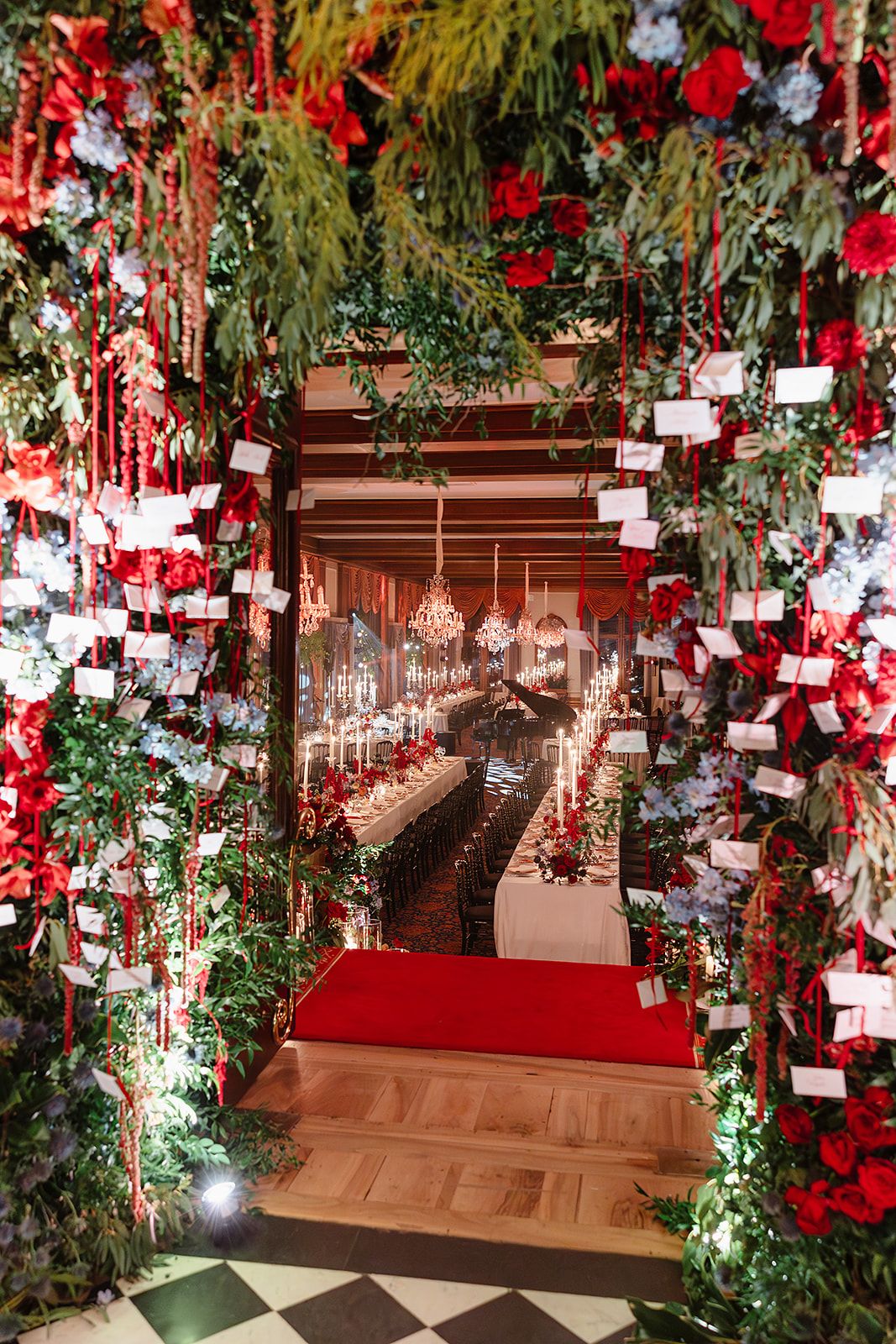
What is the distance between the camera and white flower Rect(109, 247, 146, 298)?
6.61ft

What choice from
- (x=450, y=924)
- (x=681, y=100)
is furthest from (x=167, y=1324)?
(x=450, y=924)

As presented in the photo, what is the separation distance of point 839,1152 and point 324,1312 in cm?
132

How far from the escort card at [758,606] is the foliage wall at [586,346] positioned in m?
0.03

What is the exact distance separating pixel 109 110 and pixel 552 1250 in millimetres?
2906

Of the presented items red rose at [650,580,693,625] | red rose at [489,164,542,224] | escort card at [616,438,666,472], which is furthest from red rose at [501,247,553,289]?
red rose at [650,580,693,625]

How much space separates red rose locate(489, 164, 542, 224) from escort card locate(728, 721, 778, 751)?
1091 mm

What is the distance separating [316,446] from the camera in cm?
634

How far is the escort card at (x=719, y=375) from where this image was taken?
1810mm

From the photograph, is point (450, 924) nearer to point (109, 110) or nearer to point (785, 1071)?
point (785, 1071)

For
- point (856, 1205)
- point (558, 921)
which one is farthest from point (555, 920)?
point (856, 1205)

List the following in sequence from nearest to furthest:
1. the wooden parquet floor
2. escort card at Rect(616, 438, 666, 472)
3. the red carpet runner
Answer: escort card at Rect(616, 438, 666, 472) < the wooden parquet floor < the red carpet runner

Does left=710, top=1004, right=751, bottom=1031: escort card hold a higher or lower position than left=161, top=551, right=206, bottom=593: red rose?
lower

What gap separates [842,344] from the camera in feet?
5.83

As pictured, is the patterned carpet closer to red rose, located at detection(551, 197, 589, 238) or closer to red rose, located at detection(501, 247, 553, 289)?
red rose, located at detection(501, 247, 553, 289)
